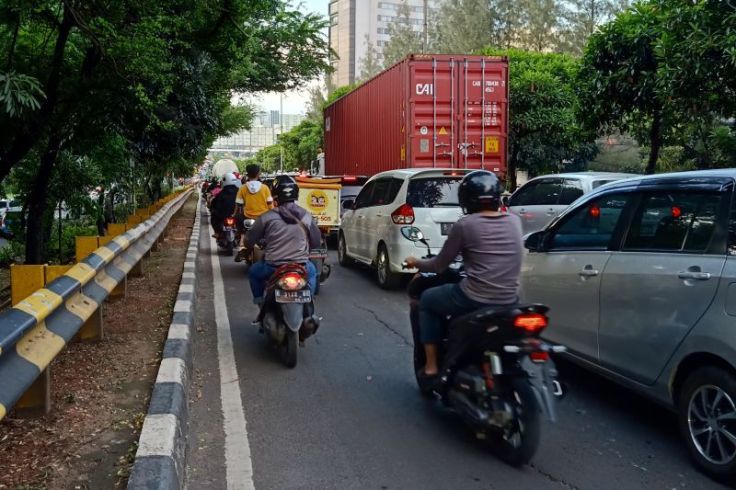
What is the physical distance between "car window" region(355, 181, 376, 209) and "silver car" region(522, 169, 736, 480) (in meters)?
5.95

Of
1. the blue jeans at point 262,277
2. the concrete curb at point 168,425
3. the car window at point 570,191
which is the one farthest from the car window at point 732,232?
the car window at point 570,191

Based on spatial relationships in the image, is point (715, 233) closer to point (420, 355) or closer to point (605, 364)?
point (605, 364)

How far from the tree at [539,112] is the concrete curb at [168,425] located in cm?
2307

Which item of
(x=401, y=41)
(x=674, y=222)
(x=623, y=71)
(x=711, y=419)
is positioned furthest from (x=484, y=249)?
(x=401, y=41)

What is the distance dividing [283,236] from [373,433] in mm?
2390

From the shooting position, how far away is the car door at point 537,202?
37.4 ft

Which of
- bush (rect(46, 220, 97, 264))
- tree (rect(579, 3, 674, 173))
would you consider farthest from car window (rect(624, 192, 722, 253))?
bush (rect(46, 220, 97, 264))

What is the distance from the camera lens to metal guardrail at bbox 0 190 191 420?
3.23 meters

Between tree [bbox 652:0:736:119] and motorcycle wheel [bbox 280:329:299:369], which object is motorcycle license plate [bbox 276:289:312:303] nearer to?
motorcycle wheel [bbox 280:329:299:369]

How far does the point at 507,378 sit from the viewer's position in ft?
13.8

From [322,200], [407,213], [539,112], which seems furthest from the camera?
[539,112]

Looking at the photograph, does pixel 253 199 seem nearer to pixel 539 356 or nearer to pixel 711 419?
pixel 539 356

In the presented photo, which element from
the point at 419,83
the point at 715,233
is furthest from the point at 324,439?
the point at 419,83

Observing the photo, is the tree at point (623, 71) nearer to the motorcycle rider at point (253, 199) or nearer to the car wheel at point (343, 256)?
the car wheel at point (343, 256)
